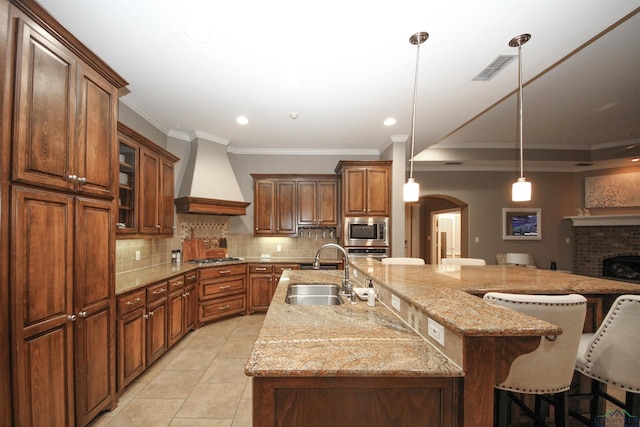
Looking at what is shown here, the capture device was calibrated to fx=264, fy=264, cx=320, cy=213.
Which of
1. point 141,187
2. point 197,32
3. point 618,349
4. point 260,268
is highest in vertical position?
point 197,32

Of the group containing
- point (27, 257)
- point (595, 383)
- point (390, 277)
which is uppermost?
point (27, 257)

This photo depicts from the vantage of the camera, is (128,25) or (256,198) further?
(256,198)

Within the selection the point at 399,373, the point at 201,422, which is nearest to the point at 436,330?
the point at 399,373

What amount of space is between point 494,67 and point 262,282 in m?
3.91

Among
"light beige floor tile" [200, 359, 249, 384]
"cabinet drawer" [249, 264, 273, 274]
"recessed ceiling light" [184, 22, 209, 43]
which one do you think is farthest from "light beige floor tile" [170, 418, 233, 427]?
"recessed ceiling light" [184, 22, 209, 43]

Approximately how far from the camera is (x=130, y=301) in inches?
88.6

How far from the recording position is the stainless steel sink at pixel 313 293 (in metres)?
2.22

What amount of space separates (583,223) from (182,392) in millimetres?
7994

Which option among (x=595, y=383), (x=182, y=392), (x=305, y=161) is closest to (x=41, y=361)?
(x=182, y=392)

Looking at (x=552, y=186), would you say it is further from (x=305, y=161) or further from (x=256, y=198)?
(x=256, y=198)

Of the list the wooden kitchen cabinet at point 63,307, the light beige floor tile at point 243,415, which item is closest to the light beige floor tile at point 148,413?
the wooden kitchen cabinet at point 63,307

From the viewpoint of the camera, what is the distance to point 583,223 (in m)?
5.85

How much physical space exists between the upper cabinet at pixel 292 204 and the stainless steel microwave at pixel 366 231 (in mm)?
395

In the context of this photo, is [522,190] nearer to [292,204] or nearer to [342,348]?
[342,348]
